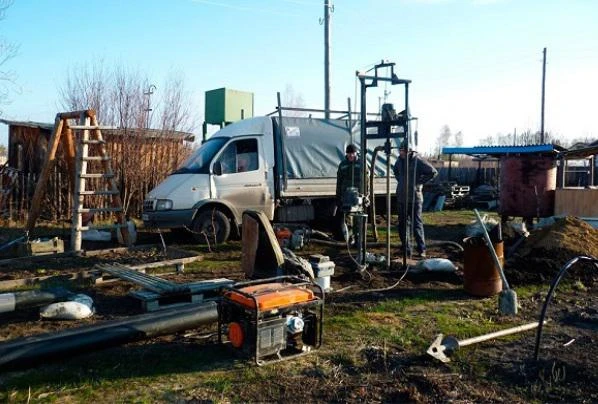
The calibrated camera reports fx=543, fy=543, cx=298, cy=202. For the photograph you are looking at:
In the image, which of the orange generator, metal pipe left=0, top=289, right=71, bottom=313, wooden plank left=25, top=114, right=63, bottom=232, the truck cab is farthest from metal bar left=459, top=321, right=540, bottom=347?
wooden plank left=25, top=114, right=63, bottom=232

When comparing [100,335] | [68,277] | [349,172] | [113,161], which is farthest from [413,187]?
[113,161]

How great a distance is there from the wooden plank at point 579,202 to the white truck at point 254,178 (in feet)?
15.7

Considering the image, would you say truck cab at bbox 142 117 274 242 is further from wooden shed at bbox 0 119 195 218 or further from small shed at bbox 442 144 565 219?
small shed at bbox 442 144 565 219

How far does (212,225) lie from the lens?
36.5 ft

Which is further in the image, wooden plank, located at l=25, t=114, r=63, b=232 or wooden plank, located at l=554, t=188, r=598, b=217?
wooden plank, located at l=554, t=188, r=598, b=217

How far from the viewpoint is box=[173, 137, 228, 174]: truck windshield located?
448 inches

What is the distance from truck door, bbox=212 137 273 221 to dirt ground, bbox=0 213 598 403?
217 centimetres

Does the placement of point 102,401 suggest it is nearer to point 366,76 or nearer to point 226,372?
point 226,372

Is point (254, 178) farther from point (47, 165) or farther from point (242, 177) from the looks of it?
point (47, 165)

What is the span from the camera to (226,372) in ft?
14.9

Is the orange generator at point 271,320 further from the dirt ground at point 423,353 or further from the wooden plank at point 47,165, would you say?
the wooden plank at point 47,165

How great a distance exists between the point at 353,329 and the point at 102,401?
2655 millimetres

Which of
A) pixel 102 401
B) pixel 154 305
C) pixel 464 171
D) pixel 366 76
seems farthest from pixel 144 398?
pixel 464 171

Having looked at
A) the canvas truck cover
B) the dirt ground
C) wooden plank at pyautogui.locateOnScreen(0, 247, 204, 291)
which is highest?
the canvas truck cover
